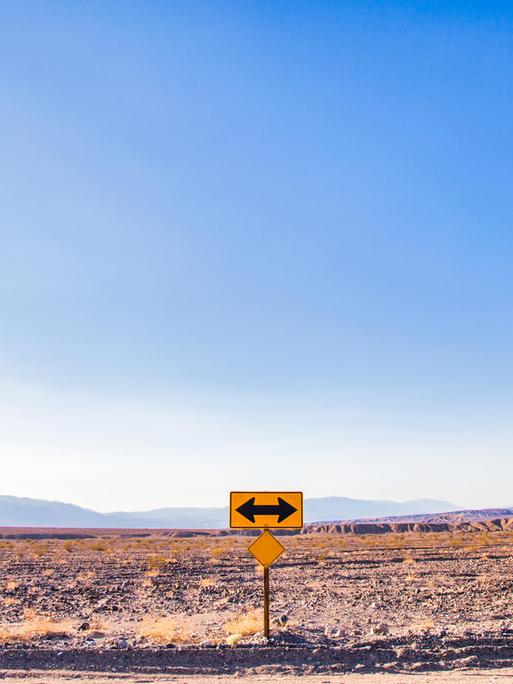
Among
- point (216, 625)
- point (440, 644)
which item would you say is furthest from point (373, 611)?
point (440, 644)

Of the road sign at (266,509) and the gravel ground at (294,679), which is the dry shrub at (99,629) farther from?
the road sign at (266,509)

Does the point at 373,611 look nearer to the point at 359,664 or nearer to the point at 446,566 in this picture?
the point at 359,664

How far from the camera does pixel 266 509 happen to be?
12.1 metres

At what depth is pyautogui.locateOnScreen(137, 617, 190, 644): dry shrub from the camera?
12367 millimetres

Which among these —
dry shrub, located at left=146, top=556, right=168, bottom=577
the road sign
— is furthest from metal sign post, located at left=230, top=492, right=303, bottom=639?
dry shrub, located at left=146, top=556, right=168, bottom=577

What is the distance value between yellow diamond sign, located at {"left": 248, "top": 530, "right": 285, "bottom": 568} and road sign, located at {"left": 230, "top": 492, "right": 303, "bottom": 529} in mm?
322

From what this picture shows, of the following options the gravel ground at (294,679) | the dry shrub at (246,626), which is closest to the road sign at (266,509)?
the dry shrub at (246,626)

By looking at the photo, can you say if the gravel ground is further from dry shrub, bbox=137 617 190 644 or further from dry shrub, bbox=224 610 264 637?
dry shrub, bbox=224 610 264 637

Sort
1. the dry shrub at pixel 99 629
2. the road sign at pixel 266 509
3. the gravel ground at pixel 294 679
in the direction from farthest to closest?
the dry shrub at pixel 99 629
the road sign at pixel 266 509
the gravel ground at pixel 294 679

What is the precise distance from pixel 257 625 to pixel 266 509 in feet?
9.42

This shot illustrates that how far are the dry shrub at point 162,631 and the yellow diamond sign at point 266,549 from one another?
6.89 feet

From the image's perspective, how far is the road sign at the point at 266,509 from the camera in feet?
39.3

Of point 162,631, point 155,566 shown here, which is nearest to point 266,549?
point 162,631

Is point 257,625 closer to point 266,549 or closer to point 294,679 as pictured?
point 266,549
